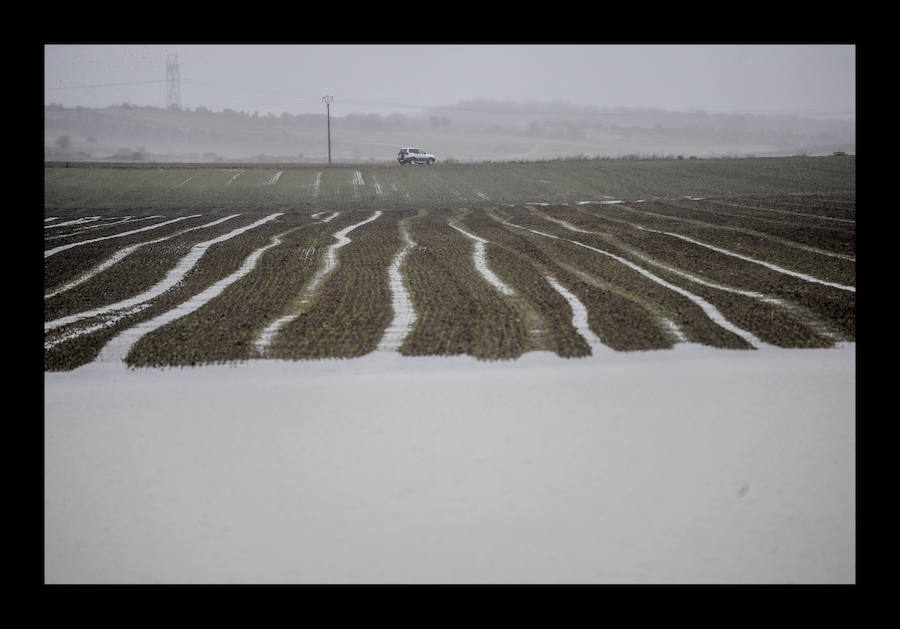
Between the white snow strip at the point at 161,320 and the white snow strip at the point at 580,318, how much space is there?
554 cm

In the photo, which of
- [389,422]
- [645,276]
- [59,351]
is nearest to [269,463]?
[389,422]

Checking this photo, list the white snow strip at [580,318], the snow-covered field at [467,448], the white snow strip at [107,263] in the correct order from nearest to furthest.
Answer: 1. the snow-covered field at [467,448]
2. the white snow strip at [580,318]
3. the white snow strip at [107,263]

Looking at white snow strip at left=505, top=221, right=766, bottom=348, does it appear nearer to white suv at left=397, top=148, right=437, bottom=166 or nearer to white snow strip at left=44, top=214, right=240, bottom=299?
white snow strip at left=44, top=214, right=240, bottom=299

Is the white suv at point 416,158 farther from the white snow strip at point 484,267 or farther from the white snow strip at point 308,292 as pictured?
the white snow strip at point 484,267

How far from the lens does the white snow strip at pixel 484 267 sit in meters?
11.5

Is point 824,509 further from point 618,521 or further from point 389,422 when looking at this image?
point 389,422

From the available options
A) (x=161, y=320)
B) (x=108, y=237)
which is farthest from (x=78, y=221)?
(x=161, y=320)

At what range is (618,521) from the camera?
4609 millimetres

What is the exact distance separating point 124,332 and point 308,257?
19.5 feet

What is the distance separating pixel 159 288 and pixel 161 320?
2595 millimetres

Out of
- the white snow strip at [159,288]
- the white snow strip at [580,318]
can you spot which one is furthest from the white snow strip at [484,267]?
the white snow strip at [159,288]

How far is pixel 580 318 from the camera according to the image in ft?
31.5

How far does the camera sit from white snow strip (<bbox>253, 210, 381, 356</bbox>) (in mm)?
8602

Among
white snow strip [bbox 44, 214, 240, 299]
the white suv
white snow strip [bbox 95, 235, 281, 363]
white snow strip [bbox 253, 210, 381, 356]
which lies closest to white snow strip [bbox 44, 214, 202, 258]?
white snow strip [bbox 44, 214, 240, 299]
